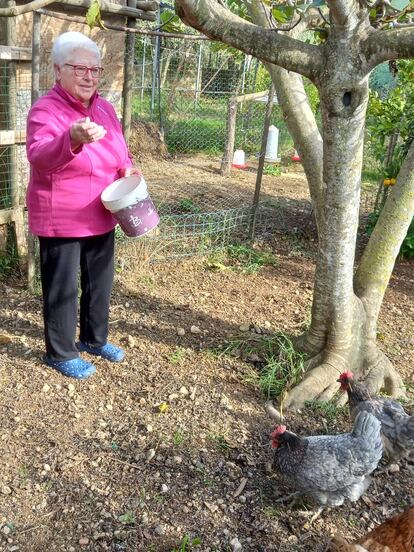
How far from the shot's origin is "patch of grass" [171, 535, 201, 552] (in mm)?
2510

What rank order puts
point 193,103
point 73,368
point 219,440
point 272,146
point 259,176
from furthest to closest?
point 193,103
point 272,146
point 259,176
point 73,368
point 219,440

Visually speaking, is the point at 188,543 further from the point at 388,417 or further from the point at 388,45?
the point at 388,45

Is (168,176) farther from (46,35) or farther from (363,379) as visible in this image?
(363,379)

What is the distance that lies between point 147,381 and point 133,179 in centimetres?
129

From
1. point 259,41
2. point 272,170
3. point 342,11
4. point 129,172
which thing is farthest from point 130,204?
point 272,170

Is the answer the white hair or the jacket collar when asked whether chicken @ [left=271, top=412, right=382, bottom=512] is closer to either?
the jacket collar

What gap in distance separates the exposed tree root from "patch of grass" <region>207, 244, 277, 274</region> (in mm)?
1903

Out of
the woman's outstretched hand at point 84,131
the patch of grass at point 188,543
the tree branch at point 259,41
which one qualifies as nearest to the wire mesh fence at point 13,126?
the woman's outstretched hand at point 84,131

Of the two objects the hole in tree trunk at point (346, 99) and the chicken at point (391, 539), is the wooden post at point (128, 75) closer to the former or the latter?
the hole in tree trunk at point (346, 99)

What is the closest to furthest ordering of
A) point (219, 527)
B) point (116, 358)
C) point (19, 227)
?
point (219, 527) < point (116, 358) < point (19, 227)

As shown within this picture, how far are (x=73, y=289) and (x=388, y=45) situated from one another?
210 centimetres

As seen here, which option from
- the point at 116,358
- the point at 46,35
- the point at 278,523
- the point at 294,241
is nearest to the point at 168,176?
the point at 294,241

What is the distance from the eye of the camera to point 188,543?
2568 mm

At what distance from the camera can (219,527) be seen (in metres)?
2.68
